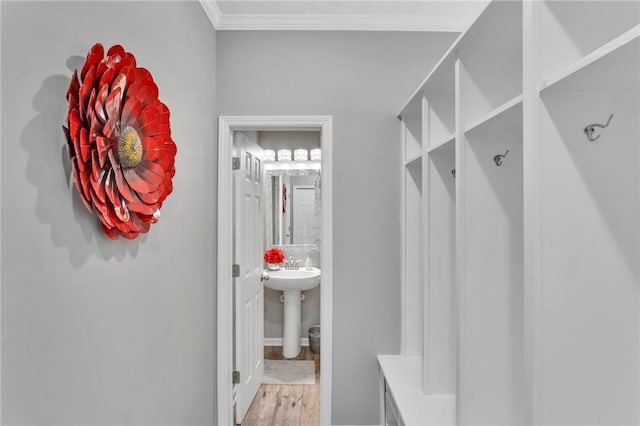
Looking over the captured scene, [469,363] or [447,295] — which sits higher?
[447,295]

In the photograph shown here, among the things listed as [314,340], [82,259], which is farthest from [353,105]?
[314,340]

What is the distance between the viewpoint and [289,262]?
4.21m

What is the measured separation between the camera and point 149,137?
134 centimetres

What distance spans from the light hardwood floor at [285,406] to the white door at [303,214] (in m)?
1.51

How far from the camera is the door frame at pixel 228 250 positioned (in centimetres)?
240

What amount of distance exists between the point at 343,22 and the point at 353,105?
1.70 ft

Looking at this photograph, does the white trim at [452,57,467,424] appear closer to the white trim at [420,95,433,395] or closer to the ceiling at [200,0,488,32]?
the white trim at [420,95,433,395]

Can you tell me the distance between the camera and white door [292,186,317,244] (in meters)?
4.34

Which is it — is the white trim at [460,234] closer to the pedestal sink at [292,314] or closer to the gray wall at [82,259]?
the gray wall at [82,259]

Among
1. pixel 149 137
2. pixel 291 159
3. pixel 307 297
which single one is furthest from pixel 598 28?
pixel 307 297

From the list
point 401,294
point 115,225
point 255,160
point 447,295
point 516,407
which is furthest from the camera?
point 255,160

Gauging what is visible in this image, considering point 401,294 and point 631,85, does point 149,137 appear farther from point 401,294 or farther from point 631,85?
point 401,294

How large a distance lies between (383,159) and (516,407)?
1524 mm

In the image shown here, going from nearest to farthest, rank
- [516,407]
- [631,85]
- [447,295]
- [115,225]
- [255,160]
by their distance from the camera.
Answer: [631,85]
[115,225]
[516,407]
[447,295]
[255,160]
